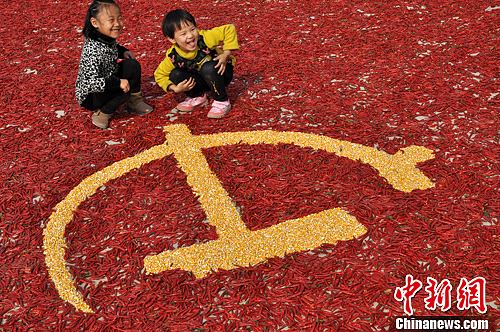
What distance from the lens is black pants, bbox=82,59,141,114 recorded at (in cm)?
531

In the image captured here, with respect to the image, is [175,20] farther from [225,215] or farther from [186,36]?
[225,215]

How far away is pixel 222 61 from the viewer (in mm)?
5227

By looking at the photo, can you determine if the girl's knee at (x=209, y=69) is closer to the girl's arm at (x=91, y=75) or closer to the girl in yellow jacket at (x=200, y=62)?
the girl in yellow jacket at (x=200, y=62)

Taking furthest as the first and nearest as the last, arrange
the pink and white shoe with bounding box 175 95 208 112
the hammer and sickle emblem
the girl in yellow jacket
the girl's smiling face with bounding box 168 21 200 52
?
the pink and white shoe with bounding box 175 95 208 112, the girl in yellow jacket, the girl's smiling face with bounding box 168 21 200 52, the hammer and sickle emblem

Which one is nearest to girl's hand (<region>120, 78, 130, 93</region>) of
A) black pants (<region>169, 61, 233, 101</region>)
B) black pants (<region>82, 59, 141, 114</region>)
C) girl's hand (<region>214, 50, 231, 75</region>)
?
black pants (<region>82, 59, 141, 114</region>)

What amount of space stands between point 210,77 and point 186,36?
0.51 meters

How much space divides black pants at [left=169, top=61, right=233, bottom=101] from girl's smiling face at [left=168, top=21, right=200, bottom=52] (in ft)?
0.84

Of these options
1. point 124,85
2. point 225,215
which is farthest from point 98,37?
point 225,215

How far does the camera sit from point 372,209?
390 centimetres

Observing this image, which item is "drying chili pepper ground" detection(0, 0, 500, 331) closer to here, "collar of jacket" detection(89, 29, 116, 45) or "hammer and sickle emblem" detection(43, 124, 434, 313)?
"hammer and sickle emblem" detection(43, 124, 434, 313)

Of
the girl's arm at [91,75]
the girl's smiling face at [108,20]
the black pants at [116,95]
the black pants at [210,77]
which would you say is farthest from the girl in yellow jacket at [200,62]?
the girl's arm at [91,75]

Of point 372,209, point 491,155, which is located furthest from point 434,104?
point 372,209

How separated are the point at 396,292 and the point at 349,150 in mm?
1707

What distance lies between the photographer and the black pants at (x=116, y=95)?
5312mm
